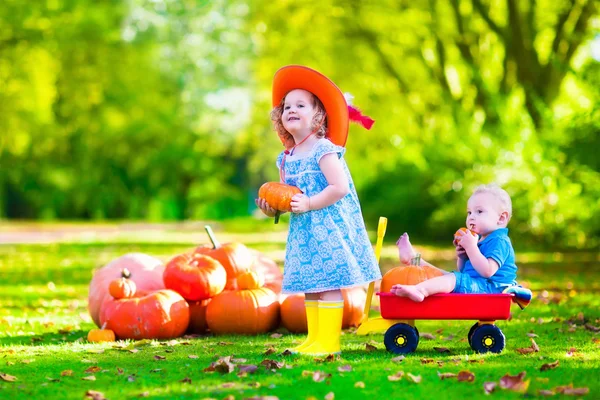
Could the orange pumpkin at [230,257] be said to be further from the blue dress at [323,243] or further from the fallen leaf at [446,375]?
the fallen leaf at [446,375]

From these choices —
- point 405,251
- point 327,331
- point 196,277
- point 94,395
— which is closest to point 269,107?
point 196,277

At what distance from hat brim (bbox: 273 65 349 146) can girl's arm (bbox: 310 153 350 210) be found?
0.96 feet

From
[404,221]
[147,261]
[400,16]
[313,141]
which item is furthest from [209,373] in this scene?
[400,16]

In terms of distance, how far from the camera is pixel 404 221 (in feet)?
67.2

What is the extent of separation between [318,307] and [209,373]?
3.38 feet

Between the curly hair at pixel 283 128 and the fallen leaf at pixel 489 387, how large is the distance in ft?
7.35

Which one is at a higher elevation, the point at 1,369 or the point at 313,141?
the point at 313,141

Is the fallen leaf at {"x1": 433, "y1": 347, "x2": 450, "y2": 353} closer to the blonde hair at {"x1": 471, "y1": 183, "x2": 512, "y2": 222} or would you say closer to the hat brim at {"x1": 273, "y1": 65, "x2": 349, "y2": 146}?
the blonde hair at {"x1": 471, "y1": 183, "x2": 512, "y2": 222}

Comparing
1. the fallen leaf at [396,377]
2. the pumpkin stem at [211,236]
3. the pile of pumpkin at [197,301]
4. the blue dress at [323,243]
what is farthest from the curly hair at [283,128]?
the fallen leaf at [396,377]

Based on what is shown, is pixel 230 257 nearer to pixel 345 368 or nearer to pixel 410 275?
pixel 410 275

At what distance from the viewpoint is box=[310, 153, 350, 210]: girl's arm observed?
5.61 metres

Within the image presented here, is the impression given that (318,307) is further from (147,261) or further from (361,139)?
(361,139)

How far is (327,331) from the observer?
5.64 m

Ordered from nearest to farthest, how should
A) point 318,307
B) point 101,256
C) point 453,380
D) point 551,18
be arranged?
1. point 453,380
2. point 318,307
3. point 101,256
4. point 551,18
